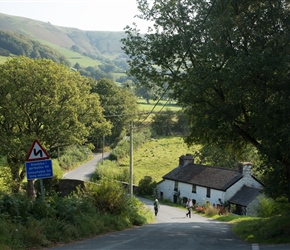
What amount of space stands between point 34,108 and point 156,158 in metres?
40.3

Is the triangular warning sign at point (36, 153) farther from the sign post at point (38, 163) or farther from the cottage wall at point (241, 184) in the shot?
the cottage wall at point (241, 184)

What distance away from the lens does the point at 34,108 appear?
1388 inches

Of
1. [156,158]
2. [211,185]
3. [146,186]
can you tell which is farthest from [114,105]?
[211,185]

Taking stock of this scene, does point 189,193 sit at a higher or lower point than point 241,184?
lower

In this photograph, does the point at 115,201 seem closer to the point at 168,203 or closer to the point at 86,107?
the point at 86,107

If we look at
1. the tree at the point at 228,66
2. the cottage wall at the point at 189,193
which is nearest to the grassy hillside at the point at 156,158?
the cottage wall at the point at 189,193

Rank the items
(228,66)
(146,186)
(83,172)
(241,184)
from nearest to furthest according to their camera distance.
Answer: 1. (228,66)
2. (241,184)
3. (146,186)
4. (83,172)

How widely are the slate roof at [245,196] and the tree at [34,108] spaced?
18.7 m

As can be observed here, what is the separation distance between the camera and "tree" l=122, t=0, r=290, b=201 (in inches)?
570

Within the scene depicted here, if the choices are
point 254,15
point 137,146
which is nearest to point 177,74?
point 254,15

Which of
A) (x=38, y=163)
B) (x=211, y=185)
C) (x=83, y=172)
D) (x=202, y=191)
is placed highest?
(x=38, y=163)

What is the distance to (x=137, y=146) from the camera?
83.8m

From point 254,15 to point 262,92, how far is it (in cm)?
309

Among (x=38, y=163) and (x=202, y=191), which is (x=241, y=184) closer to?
(x=202, y=191)
